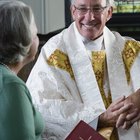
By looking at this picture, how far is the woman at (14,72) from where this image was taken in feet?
3.98

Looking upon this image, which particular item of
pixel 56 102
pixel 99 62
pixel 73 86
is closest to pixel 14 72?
pixel 56 102

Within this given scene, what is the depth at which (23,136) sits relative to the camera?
1.23 m

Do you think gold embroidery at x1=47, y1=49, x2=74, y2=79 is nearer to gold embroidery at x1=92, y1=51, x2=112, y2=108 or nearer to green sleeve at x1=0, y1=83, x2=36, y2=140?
gold embroidery at x1=92, y1=51, x2=112, y2=108

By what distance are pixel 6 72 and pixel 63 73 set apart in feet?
2.32

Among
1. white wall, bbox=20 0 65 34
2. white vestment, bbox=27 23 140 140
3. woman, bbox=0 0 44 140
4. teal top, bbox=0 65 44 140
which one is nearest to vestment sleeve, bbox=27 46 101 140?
white vestment, bbox=27 23 140 140

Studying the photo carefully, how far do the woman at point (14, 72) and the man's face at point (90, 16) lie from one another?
0.68 metres

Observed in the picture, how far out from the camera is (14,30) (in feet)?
4.14

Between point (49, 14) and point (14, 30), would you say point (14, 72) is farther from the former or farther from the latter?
point (49, 14)

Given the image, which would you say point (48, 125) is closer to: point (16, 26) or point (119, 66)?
point (119, 66)

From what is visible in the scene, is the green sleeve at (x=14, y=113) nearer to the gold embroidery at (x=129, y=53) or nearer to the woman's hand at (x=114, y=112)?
the woman's hand at (x=114, y=112)

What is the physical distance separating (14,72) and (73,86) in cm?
64

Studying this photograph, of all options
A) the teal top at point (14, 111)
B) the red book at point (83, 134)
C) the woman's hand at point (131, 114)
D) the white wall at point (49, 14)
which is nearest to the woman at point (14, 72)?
the teal top at point (14, 111)

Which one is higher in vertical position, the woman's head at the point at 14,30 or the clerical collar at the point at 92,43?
the woman's head at the point at 14,30

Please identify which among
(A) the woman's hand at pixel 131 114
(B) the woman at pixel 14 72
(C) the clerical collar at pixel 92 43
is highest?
(B) the woman at pixel 14 72
